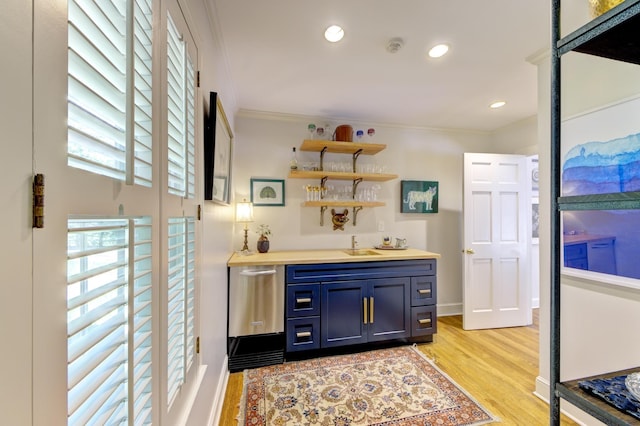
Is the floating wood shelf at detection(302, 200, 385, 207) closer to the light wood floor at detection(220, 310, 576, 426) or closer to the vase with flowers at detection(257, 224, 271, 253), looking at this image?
the vase with flowers at detection(257, 224, 271, 253)

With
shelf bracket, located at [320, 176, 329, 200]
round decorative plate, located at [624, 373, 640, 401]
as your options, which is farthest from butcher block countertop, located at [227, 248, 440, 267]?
round decorative plate, located at [624, 373, 640, 401]

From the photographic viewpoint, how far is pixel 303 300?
2.49m

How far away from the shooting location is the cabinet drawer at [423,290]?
2795 mm

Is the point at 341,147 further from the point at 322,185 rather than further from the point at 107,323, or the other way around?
the point at 107,323

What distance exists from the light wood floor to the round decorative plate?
140 centimetres

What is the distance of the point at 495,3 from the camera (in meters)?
1.51

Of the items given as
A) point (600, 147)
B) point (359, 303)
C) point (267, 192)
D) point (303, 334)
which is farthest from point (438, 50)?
point (303, 334)

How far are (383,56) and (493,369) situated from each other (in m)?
2.77

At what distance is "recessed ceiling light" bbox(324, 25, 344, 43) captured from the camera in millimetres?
1706

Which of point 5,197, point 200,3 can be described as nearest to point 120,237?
point 5,197

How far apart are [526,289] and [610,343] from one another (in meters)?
1.86

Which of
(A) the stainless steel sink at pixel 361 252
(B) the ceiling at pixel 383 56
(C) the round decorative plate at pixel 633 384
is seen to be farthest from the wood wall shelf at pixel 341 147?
(C) the round decorative plate at pixel 633 384

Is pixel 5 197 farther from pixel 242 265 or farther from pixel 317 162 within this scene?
pixel 317 162

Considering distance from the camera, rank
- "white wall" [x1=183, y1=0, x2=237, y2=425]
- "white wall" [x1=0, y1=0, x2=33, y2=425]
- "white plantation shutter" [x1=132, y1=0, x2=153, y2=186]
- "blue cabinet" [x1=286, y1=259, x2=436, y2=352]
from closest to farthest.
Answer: "white wall" [x1=0, y1=0, x2=33, y2=425], "white plantation shutter" [x1=132, y1=0, x2=153, y2=186], "white wall" [x1=183, y1=0, x2=237, y2=425], "blue cabinet" [x1=286, y1=259, x2=436, y2=352]
